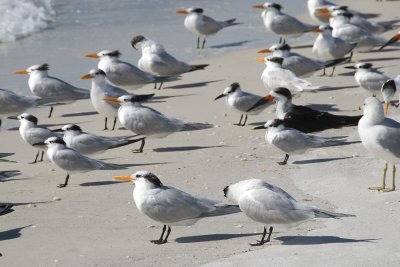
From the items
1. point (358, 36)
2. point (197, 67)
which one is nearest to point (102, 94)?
point (197, 67)

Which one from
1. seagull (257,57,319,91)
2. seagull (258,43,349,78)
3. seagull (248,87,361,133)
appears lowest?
seagull (248,87,361,133)

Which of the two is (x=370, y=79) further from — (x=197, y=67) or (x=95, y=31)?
(x=95, y=31)

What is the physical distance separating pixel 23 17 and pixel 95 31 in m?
2.02

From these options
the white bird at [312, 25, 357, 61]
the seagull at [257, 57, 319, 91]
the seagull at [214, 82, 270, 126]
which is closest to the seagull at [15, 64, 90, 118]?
the seagull at [214, 82, 270, 126]

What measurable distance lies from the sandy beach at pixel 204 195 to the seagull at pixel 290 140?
4.6 inches

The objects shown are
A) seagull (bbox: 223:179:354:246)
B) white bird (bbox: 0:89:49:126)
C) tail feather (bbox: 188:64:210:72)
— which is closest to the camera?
seagull (bbox: 223:179:354:246)

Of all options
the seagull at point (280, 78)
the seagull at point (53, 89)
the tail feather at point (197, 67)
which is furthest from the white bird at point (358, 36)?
the seagull at point (53, 89)

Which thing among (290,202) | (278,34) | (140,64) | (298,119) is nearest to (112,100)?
(298,119)

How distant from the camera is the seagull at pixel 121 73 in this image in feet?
39.9

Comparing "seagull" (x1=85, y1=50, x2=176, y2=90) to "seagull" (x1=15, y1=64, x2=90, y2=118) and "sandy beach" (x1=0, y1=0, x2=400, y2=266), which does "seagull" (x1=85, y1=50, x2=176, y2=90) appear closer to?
"sandy beach" (x1=0, y1=0, x2=400, y2=266)

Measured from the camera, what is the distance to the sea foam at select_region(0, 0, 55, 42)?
1620cm

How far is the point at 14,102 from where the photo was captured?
10.9 meters

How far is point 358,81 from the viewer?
11.2 meters

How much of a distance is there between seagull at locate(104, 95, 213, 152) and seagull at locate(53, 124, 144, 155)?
0.47 m
